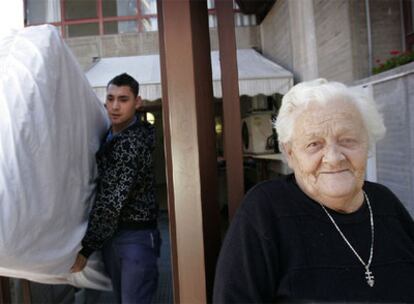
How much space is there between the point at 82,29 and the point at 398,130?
8965mm

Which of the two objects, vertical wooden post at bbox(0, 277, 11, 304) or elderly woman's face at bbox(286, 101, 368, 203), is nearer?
elderly woman's face at bbox(286, 101, 368, 203)

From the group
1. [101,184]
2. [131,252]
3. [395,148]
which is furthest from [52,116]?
[395,148]

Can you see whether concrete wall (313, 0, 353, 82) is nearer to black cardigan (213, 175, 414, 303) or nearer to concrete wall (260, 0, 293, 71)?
concrete wall (260, 0, 293, 71)

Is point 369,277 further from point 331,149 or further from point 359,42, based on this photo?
point 359,42

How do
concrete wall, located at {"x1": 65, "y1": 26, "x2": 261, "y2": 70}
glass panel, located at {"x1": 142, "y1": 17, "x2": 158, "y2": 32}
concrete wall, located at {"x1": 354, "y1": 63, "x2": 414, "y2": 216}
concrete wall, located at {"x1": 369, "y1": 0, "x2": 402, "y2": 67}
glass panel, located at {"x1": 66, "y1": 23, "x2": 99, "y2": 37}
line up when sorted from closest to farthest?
concrete wall, located at {"x1": 354, "y1": 63, "x2": 414, "y2": 216}, concrete wall, located at {"x1": 369, "y1": 0, "x2": 402, "y2": 67}, concrete wall, located at {"x1": 65, "y1": 26, "x2": 261, "y2": 70}, glass panel, located at {"x1": 142, "y1": 17, "x2": 158, "y2": 32}, glass panel, located at {"x1": 66, "y1": 23, "x2": 99, "y2": 37}

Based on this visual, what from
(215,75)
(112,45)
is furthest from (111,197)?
(112,45)

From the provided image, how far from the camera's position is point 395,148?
324 cm

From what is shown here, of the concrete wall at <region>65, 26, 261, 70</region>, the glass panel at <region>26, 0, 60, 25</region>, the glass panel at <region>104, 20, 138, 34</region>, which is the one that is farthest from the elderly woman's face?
the glass panel at <region>26, 0, 60, 25</region>

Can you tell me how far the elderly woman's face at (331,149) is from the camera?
55.0 inches

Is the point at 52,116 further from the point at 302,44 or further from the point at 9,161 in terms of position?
the point at 302,44

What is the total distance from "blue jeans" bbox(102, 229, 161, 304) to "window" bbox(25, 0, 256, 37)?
871cm

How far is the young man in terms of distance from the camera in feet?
6.19

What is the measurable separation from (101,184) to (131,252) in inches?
15.4

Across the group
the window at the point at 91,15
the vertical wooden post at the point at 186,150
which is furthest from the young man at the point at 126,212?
the window at the point at 91,15
